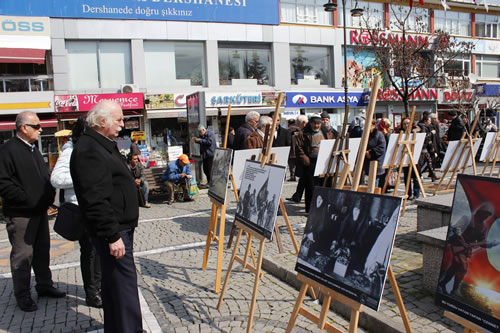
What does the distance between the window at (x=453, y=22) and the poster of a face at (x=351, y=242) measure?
2759cm

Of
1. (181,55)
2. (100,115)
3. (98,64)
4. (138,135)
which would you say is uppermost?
(181,55)

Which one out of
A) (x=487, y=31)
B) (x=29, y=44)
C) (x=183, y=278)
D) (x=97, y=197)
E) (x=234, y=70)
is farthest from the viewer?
(x=487, y=31)

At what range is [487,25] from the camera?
28.2 m

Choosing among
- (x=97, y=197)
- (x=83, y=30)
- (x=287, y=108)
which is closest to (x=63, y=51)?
(x=83, y=30)

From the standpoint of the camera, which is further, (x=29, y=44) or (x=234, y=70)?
(x=234, y=70)

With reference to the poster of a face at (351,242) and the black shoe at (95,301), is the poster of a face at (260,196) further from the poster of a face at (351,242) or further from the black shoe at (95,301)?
the black shoe at (95,301)

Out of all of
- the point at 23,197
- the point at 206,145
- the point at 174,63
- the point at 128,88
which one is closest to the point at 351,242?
the point at 23,197

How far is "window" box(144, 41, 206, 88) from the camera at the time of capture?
1859 centimetres

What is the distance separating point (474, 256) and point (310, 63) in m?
21.1

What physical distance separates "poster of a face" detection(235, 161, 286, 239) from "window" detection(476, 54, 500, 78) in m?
29.8

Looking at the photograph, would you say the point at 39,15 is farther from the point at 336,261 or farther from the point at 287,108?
the point at 336,261

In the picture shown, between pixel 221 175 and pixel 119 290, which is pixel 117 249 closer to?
pixel 119 290

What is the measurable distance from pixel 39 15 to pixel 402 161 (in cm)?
1680

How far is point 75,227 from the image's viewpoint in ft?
11.5
